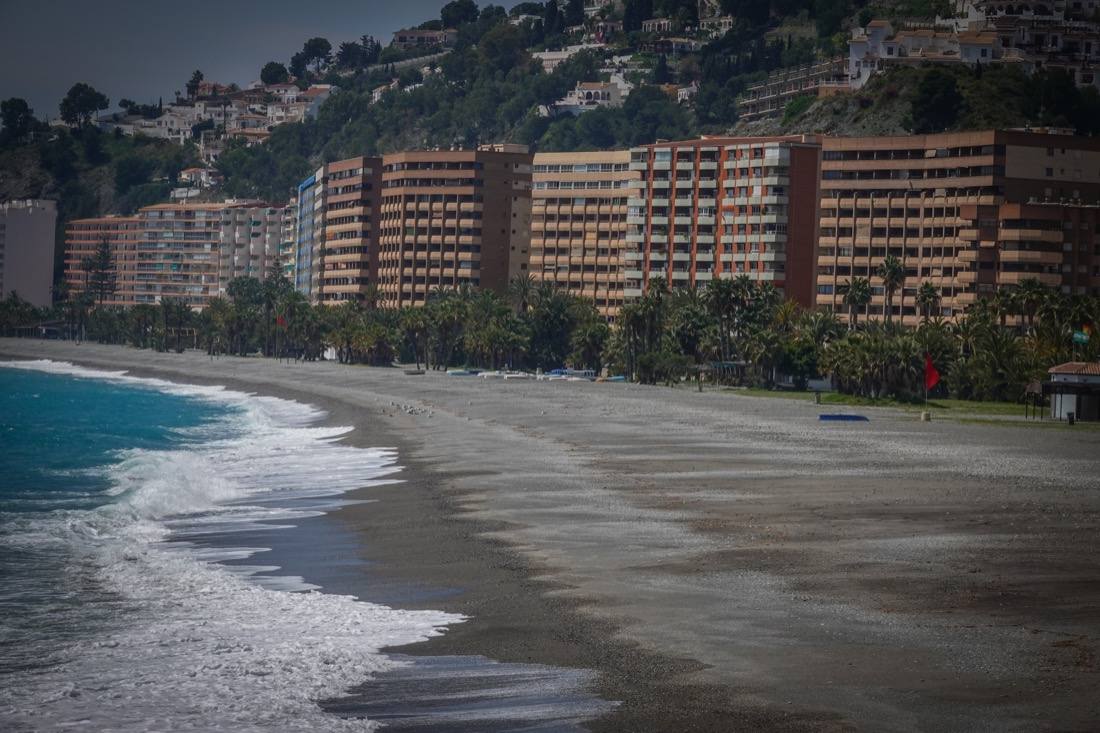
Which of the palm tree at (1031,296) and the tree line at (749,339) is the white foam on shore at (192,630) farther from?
the palm tree at (1031,296)

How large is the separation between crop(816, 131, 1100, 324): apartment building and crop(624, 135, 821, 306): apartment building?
3.87 metres

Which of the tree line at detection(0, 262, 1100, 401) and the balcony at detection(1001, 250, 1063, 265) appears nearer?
the tree line at detection(0, 262, 1100, 401)

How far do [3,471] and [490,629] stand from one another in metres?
42.8

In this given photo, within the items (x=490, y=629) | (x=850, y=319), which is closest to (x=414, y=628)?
(x=490, y=629)

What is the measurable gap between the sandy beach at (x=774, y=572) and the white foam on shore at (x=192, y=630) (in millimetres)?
1134

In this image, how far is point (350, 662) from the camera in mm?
21688

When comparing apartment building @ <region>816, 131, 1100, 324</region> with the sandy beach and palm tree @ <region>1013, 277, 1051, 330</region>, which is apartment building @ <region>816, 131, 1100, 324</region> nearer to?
palm tree @ <region>1013, 277, 1051, 330</region>

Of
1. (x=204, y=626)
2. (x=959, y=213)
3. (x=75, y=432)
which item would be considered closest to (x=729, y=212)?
(x=959, y=213)

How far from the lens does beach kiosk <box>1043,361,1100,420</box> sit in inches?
3563

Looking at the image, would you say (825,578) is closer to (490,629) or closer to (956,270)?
(490,629)

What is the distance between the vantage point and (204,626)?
24828 mm

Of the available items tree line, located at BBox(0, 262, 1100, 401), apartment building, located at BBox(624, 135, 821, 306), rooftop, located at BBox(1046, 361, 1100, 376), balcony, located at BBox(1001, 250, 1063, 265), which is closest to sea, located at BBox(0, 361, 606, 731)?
rooftop, located at BBox(1046, 361, 1100, 376)

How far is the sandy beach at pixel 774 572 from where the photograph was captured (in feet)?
60.9

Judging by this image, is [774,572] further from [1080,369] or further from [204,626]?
[1080,369]
